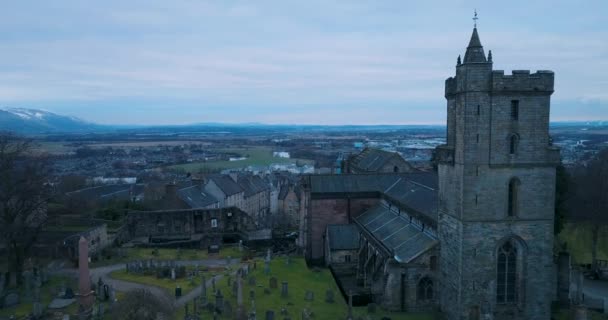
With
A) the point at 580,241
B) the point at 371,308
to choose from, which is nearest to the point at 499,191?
the point at 371,308

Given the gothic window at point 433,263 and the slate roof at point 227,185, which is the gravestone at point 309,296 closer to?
the gothic window at point 433,263

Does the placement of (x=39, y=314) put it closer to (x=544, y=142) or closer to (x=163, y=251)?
(x=163, y=251)

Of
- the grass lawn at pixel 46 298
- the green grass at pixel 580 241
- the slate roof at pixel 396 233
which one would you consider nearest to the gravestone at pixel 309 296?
the slate roof at pixel 396 233

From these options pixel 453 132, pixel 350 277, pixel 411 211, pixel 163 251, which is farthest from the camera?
pixel 163 251

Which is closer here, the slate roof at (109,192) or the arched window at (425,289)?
the arched window at (425,289)

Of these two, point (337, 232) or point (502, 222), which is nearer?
point (502, 222)

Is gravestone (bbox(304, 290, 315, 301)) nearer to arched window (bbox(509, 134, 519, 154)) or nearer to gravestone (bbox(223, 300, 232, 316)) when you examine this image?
gravestone (bbox(223, 300, 232, 316))

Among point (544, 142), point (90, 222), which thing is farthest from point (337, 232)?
point (90, 222)
